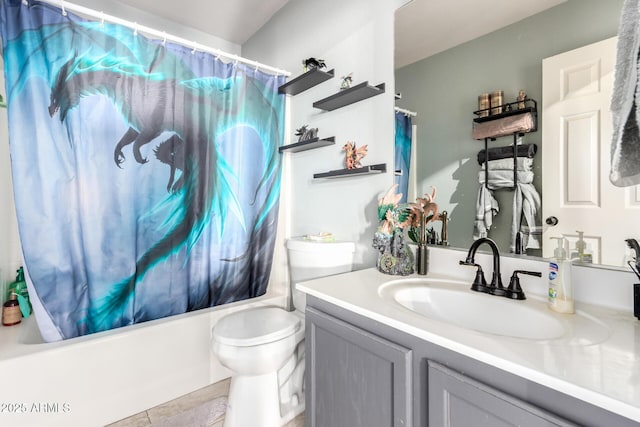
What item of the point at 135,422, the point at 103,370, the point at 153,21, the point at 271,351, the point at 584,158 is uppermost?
the point at 153,21

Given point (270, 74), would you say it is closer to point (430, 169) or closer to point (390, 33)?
point (390, 33)

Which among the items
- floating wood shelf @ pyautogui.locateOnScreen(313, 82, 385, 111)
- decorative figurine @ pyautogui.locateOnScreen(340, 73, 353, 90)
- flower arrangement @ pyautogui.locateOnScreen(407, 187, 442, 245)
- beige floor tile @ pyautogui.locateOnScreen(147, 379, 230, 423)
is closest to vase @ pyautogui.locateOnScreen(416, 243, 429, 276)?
flower arrangement @ pyautogui.locateOnScreen(407, 187, 442, 245)

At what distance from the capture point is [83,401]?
1.32 meters

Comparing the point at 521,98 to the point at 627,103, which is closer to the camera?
the point at 627,103

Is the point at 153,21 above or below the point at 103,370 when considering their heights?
above

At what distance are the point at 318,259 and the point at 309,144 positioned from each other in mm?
721

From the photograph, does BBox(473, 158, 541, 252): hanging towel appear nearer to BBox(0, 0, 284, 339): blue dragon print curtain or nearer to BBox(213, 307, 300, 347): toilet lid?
BBox(213, 307, 300, 347): toilet lid

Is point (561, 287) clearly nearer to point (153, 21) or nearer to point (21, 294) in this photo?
point (21, 294)

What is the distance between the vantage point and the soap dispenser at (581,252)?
850mm

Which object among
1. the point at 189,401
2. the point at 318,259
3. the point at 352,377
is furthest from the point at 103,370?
the point at 352,377

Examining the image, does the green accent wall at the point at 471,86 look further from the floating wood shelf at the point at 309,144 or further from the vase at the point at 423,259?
the floating wood shelf at the point at 309,144

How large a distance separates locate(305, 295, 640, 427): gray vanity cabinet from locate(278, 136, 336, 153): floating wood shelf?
1002 millimetres

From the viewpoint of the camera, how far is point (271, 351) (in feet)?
4.12

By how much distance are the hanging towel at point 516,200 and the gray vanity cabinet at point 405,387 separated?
57cm
